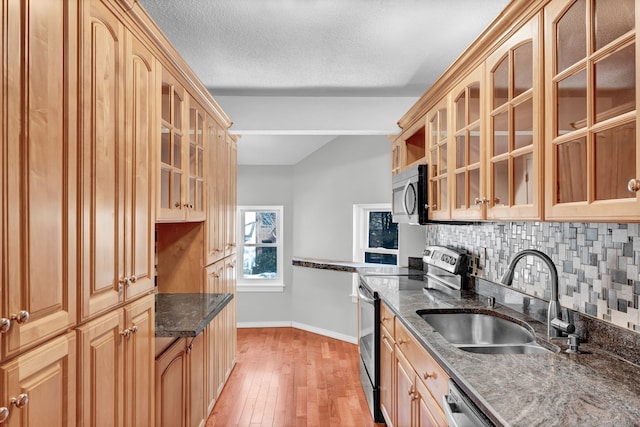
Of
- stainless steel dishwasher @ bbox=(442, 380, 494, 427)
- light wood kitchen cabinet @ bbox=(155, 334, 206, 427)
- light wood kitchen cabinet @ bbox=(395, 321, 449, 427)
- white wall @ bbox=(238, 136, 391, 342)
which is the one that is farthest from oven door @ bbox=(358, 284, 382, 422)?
white wall @ bbox=(238, 136, 391, 342)

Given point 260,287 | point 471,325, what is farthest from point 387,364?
point 260,287

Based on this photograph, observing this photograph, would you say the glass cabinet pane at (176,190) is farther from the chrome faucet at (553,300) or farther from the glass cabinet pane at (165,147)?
the chrome faucet at (553,300)

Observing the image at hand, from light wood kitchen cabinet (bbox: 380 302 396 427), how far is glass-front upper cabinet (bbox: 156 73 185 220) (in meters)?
1.37

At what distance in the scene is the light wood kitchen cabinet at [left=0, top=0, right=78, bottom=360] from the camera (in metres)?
0.84

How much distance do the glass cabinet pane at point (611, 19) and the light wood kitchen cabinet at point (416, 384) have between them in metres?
1.15

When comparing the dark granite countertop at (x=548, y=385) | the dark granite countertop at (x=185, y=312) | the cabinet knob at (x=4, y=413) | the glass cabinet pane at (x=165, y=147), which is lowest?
the dark granite countertop at (x=185, y=312)

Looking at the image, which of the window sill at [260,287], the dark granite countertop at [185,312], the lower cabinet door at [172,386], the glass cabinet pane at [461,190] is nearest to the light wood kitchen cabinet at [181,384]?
the lower cabinet door at [172,386]

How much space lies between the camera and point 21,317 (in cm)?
87

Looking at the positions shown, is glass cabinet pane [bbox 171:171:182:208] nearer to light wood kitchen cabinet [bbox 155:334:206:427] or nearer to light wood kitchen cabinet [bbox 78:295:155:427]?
light wood kitchen cabinet [bbox 78:295:155:427]

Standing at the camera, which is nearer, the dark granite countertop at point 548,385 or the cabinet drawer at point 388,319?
the dark granite countertop at point 548,385

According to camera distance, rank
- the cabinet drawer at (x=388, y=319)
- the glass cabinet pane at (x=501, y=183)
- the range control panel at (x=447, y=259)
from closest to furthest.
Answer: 1. the glass cabinet pane at (x=501, y=183)
2. the cabinet drawer at (x=388, y=319)
3. the range control panel at (x=447, y=259)

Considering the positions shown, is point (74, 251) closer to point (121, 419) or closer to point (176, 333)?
point (121, 419)

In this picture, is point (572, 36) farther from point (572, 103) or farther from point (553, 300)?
point (553, 300)

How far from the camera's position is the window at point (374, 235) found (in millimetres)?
4559
